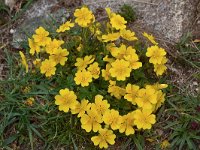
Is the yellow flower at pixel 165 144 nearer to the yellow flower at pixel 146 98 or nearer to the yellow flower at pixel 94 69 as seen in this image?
the yellow flower at pixel 146 98

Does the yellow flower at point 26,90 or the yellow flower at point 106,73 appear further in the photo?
the yellow flower at point 26,90

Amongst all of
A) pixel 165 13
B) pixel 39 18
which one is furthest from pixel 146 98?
pixel 39 18

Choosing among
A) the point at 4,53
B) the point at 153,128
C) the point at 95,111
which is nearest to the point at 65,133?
the point at 95,111

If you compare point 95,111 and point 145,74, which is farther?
point 145,74

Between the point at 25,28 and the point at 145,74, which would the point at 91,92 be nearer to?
Result: the point at 145,74

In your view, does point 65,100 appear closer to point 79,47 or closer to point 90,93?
point 90,93

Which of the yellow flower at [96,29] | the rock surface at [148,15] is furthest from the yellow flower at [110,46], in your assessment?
the rock surface at [148,15]

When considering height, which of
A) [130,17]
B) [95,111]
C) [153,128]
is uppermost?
[130,17]

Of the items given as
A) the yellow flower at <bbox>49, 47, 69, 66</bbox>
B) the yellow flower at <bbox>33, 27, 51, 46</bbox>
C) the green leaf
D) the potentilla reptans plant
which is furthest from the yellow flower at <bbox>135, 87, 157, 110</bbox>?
the green leaf
